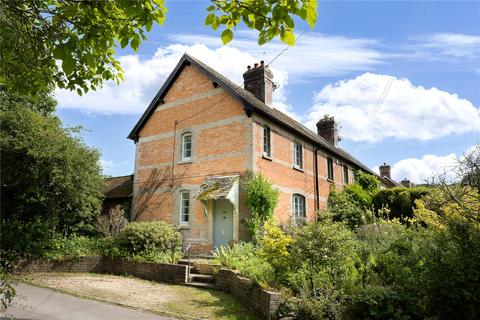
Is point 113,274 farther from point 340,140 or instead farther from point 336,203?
point 340,140

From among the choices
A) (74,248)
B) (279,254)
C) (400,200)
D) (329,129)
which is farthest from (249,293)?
(329,129)

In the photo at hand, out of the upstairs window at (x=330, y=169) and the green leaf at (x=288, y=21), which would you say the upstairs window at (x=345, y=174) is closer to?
the upstairs window at (x=330, y=169)

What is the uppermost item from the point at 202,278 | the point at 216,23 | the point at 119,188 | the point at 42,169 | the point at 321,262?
the point at 119,188

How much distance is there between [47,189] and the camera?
14.8 metres

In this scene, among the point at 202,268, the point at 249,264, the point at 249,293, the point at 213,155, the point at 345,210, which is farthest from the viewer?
the point at 345,210

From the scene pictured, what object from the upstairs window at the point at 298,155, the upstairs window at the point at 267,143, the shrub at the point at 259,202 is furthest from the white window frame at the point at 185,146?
the upstairs window at the point at 298,155

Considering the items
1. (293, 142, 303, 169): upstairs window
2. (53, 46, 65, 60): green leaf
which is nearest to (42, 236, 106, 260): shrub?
(293, 142, 303, 169): upstairs window

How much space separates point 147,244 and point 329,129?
20.2m

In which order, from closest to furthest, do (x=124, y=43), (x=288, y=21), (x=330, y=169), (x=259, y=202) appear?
1. (x=288, y=21)
2. (x=124, y=43)
3. (x=259, y=202)
4. (x=330, y=169)

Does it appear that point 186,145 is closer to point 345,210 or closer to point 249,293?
point 345,210

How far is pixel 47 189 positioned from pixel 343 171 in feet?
61.0

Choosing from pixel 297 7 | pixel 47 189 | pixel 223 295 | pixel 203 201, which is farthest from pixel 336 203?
pixel 297 7

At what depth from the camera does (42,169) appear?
14.3m

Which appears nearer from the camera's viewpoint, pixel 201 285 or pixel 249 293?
pixel 249 293
